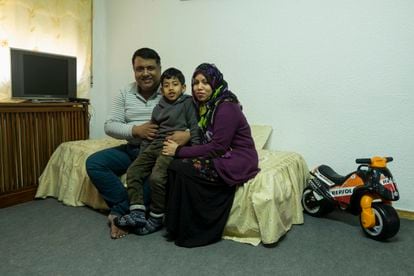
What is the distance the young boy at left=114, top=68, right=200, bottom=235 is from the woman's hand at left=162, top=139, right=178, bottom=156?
3cm

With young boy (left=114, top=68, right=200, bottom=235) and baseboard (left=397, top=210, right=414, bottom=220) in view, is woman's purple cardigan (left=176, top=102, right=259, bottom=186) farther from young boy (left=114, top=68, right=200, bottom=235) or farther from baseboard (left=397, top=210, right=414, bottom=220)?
baseboard (left=397, top=210, right=414, bottom=220)

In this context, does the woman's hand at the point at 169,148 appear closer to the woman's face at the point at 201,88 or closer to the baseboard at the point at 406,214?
the woman's face at the point at 201,88

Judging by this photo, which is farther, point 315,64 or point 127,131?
point 315,64

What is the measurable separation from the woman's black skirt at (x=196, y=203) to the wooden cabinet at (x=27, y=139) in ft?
4.47

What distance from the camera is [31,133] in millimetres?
2490

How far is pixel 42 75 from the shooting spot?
2598 millimetres

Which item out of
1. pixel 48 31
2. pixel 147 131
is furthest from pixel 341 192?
pixel 48 31

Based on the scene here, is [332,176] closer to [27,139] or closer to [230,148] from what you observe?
[230,148]

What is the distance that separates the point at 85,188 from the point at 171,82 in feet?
3.53

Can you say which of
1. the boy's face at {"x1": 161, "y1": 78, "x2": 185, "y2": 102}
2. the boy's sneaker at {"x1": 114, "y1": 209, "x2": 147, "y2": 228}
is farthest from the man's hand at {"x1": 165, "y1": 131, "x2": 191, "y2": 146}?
the boy's sneaker at {"x1": 114, "y1": 209, "x2": 147, "y2": 228}

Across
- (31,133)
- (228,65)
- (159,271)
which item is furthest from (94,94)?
(159,271)

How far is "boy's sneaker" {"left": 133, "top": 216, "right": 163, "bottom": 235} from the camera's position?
1.88 metres

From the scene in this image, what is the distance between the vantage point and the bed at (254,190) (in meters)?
1.76

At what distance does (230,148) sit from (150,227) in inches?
26.4
